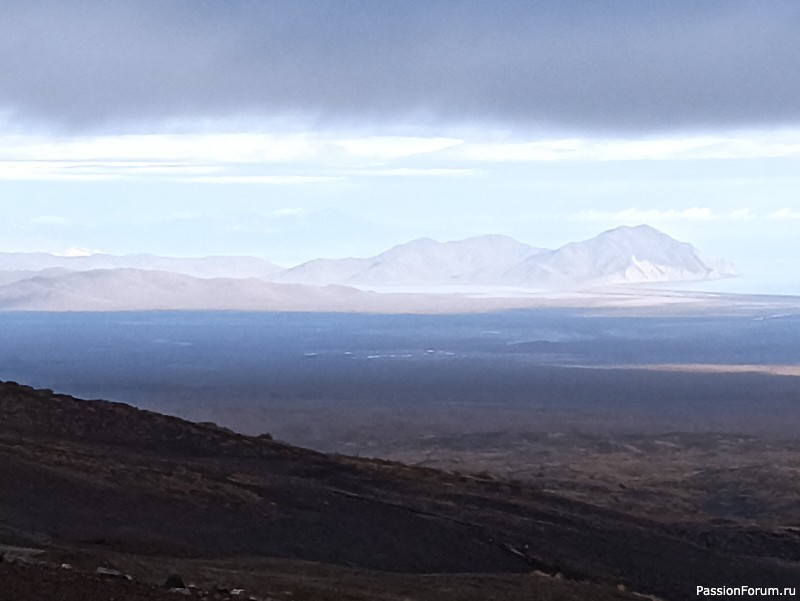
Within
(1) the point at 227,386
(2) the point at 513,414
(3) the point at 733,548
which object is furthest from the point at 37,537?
(1) the point at 227,386

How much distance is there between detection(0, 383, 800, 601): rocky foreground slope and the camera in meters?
20.8

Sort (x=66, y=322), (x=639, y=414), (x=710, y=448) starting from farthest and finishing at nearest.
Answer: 1. (x=66, y=322)
2. (x=639, y=414)
3. (x=710, y=448)

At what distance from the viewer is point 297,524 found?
25.9 metres

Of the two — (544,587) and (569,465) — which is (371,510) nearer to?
(544,587)

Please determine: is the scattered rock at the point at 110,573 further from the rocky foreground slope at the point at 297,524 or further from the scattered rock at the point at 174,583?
the scattered rock at the point at 174,583

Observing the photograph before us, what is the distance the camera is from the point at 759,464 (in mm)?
55750

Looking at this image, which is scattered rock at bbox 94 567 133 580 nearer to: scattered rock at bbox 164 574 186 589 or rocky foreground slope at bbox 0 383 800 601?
rocky foreground slope at bbox 0 383 800 601

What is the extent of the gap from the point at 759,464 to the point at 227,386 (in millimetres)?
44520

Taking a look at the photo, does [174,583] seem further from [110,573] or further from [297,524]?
[297,524]

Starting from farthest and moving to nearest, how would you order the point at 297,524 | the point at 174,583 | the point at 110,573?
the point at 297,524, the point at 110,573, the point at 174,583

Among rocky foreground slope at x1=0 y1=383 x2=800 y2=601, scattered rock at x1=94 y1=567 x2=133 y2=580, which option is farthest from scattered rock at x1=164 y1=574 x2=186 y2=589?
scattered rock at x1=94 y1=567 x2=133 y2=580

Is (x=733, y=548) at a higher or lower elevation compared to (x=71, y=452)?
lower

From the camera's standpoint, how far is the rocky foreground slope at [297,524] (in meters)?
20.8

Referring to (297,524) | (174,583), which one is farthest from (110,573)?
(297,524)
